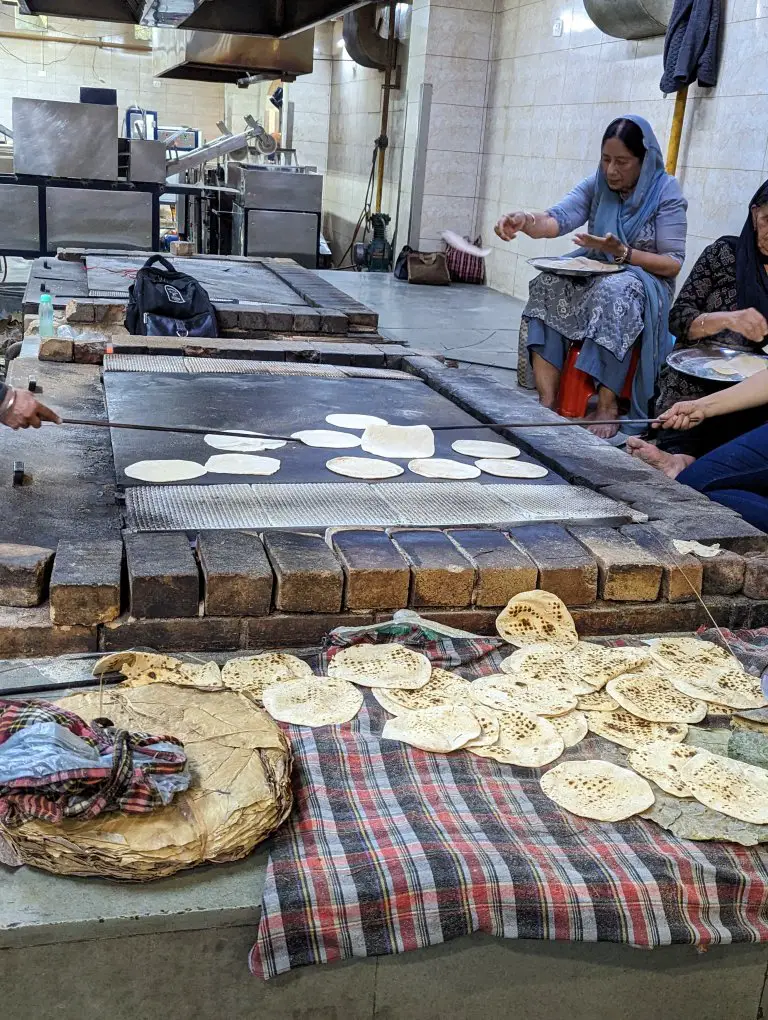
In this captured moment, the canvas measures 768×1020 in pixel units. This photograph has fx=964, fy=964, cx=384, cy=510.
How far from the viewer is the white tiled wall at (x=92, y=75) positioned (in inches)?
716

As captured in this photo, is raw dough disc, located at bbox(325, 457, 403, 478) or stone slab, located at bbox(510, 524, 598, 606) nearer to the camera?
stone slab, located at bbox(510, 524, 598, 606)

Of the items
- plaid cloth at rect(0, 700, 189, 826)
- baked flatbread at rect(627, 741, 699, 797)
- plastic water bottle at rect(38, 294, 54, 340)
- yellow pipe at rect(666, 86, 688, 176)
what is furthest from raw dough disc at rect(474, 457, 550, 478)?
yellow pipe at rect(666, 86, 688, 176)

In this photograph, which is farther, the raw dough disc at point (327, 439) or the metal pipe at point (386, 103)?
the metal pipe at point (386, 103)

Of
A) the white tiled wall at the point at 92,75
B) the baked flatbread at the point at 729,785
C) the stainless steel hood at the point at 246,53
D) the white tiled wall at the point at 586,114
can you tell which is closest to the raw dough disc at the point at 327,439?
the baked flatbread at the point at 729,785

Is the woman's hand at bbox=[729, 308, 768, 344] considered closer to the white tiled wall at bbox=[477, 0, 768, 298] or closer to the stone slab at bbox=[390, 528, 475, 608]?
the white tiled wall at bbox=[477, 0, 768, 298]

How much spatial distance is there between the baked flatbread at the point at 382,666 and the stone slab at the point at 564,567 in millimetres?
397

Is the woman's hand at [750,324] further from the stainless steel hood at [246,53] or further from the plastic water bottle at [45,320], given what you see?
the stainless steel hood at [246,53]

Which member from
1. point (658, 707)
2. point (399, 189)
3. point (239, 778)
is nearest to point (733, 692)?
point (658, 707)

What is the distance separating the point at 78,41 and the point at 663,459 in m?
18.3

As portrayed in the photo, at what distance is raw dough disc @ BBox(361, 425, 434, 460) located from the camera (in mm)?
3033

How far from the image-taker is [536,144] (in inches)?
339

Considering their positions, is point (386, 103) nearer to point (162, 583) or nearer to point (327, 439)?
point (327, 439)

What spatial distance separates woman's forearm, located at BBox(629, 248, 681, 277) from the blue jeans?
Result: 1.80m

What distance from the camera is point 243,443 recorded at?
2965 millimetres
